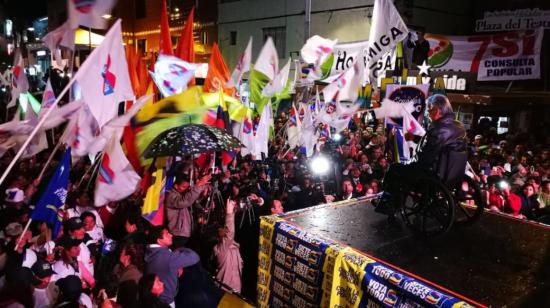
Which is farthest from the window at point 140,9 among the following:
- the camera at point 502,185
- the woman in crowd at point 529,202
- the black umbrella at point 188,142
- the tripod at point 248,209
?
the woman in crowd at point 529,202

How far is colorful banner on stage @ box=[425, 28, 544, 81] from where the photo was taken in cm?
1627

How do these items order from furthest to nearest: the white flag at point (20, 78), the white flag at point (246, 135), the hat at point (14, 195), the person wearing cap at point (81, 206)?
the white flag at point (246, 135) < the white flag at point (20, 78) < the hat at point (14, 195) < the person wearing cap at point (81, 206)

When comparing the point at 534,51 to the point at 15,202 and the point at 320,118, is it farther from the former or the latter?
the point at 15,202

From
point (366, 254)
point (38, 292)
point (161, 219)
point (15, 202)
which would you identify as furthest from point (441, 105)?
point (15, 202)

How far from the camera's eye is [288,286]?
528cm

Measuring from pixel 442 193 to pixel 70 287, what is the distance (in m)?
4.54

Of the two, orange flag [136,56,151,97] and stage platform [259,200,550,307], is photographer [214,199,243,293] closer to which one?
stage platform [259,200,550,307]

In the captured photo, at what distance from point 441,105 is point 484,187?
562 cm

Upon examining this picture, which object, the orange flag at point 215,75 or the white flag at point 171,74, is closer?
the white flag at point 171,74

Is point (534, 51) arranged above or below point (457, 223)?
above

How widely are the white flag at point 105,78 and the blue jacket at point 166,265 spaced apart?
1.81m

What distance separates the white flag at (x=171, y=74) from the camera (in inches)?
331

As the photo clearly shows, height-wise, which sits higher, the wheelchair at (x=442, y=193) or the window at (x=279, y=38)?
the window at (x=279, y=38)

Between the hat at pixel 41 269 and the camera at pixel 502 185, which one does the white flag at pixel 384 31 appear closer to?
the camera at pixel 502 185
